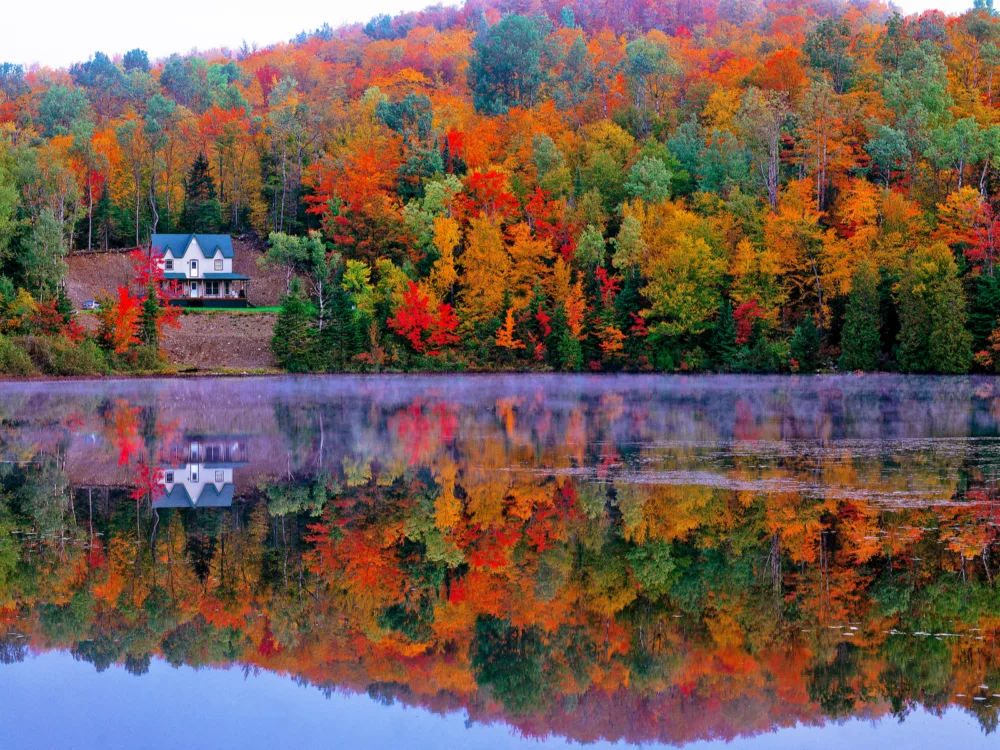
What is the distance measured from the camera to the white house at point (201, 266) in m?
84.9

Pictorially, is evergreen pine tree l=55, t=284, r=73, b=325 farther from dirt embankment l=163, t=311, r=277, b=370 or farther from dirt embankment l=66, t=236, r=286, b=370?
dirt embankment l=163, t=311, r=277, b=370

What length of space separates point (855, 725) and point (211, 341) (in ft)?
216

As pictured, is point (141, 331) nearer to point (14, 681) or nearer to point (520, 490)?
point (520, 490)

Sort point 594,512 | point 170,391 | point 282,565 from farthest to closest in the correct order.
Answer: point 170,391
point 594,512
point 282,565

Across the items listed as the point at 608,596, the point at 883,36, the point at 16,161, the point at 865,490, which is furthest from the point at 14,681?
the point at 883,36

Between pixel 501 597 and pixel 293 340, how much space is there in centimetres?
5724

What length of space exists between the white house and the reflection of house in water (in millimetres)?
57904

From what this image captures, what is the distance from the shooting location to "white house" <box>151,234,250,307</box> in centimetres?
8488

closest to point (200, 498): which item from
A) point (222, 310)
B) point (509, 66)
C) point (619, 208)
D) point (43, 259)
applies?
point (43, 259)

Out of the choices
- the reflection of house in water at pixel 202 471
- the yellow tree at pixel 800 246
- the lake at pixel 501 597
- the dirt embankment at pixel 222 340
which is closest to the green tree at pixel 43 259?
the dirt embankment at pixel 222 340

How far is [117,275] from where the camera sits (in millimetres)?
84562

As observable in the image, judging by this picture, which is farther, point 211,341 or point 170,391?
point 211,341

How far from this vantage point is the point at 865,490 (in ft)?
63.7

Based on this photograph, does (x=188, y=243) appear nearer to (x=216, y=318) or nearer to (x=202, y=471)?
(x=216, y=318)
